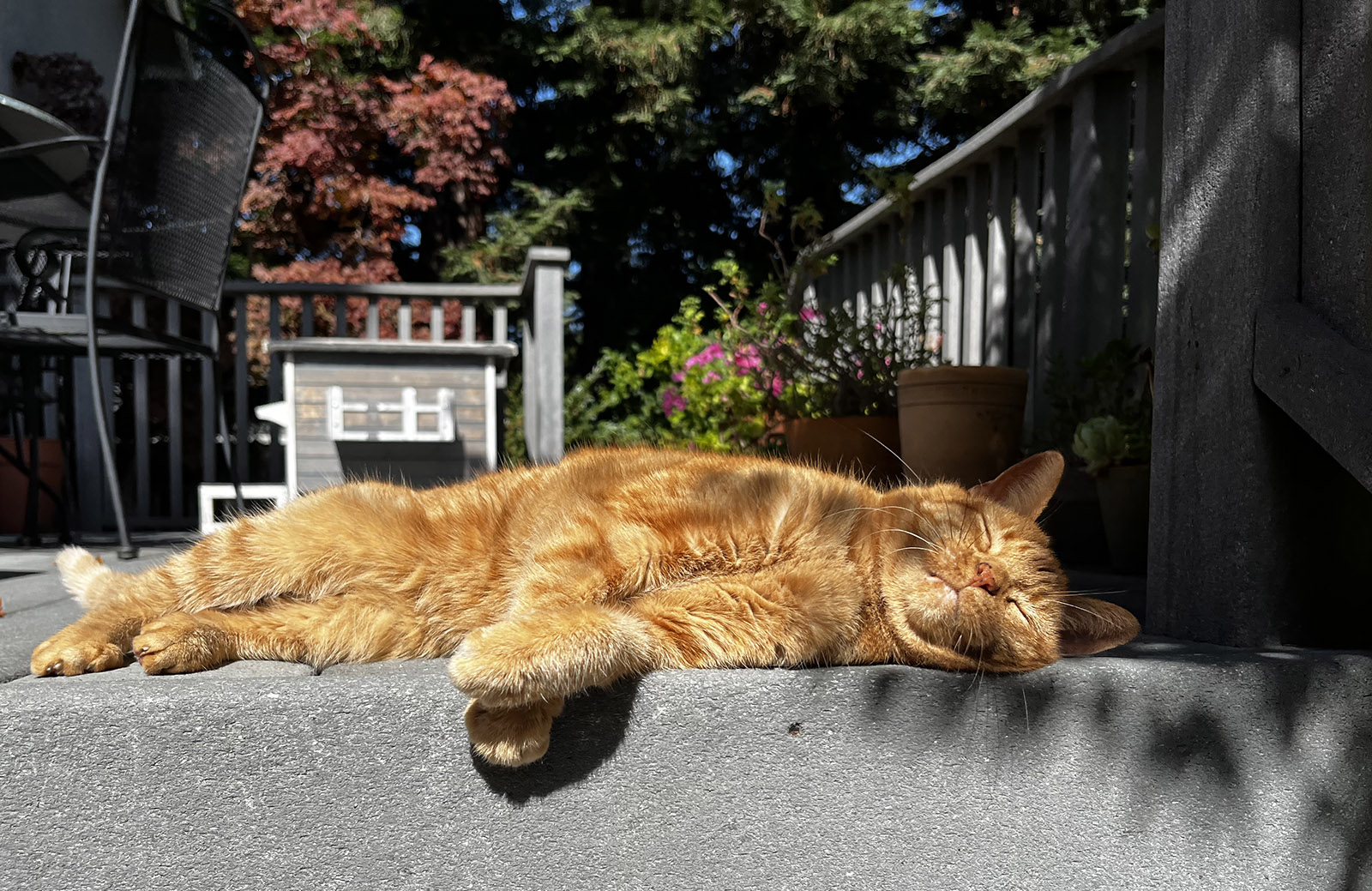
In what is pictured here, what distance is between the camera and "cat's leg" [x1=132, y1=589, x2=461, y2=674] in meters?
1.73

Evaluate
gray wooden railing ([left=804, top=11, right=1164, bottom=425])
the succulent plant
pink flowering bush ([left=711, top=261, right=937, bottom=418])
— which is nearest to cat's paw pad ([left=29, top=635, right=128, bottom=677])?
the succulent plant

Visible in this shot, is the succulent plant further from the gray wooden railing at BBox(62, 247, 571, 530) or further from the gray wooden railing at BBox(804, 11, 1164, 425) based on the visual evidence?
the gray wooden railing at BBox(62, 247, 571, 530)

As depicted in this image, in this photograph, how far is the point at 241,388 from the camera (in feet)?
17.1

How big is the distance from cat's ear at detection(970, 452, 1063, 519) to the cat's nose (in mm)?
278

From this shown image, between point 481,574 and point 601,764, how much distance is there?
0.50m

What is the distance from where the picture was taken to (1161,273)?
1.80m

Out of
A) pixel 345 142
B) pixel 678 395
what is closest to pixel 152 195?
pixel 678 395

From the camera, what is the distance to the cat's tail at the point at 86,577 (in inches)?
77.3

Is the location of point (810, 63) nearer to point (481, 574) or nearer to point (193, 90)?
point (193, 90)

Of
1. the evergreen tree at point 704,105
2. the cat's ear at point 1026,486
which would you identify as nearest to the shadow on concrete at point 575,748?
the cat's ear at point 1026,486

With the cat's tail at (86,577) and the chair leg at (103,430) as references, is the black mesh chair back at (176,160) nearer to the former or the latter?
the chair leg at (103,430)

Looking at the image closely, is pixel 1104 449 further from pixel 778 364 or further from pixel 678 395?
pixel 678 395

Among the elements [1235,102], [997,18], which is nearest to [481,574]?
[1235,102]

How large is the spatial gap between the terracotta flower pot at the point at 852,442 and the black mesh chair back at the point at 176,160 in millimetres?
2331
